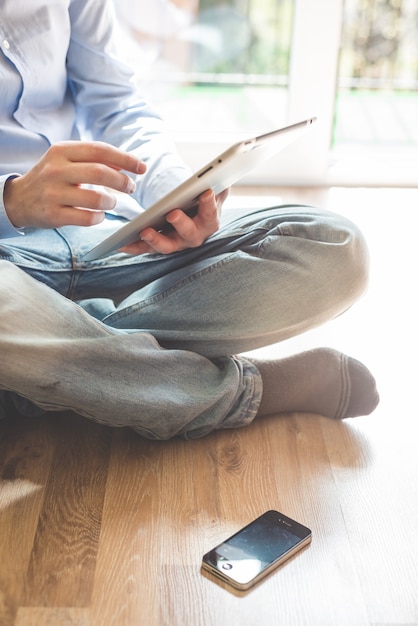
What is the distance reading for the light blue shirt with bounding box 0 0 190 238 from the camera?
1.33 metres

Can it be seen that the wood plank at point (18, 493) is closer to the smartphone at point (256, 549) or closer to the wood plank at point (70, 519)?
the wood plank at point (70, 519)

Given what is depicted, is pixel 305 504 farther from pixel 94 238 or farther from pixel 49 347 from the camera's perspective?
pixel 94 238

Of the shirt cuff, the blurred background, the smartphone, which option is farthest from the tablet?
the blurred background

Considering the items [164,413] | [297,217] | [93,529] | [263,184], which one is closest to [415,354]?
[297,217]

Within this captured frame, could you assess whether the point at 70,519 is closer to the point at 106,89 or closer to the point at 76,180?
the point at 76,180

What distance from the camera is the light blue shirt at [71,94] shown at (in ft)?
4.38

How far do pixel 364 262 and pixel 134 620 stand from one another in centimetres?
64

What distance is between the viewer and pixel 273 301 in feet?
4.06

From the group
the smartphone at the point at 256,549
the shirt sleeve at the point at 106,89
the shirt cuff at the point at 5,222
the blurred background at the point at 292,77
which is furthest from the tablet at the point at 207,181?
the blurred background at the point at 292,77

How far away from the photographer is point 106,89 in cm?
146

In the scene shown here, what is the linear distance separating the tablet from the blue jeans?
84 mm

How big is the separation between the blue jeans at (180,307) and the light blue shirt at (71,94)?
0.45ft

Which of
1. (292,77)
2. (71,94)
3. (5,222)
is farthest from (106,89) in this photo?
(292,77)

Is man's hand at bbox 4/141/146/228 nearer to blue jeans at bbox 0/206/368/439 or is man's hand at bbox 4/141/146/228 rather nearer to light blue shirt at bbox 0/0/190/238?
blue jeans at bbox 0/206/368/439
